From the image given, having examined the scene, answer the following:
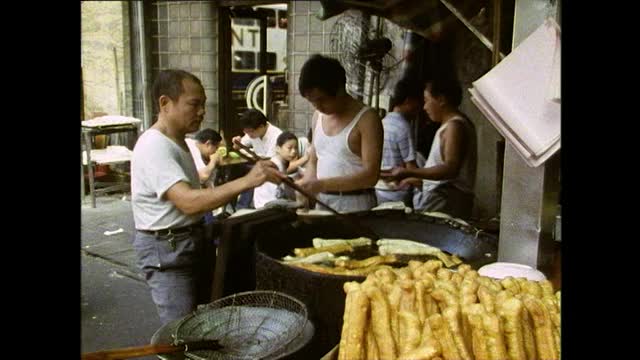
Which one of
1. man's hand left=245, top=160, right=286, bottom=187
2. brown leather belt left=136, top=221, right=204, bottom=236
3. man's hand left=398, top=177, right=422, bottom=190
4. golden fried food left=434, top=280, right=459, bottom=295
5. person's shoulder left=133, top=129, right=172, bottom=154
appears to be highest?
person's shoulder left=133, top=129, right=172, bottom=154

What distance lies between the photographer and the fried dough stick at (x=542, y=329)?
2178 mm

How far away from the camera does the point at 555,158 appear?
2.91m

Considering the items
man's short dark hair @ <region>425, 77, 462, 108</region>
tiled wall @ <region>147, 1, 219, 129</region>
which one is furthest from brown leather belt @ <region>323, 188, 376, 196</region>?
tiled wall @ <region>147, 1, 219, 129</region>

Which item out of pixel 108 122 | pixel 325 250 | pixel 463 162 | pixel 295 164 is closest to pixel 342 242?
pixel 325 250

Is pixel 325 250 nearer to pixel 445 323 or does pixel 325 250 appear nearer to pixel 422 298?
pixel 422 298

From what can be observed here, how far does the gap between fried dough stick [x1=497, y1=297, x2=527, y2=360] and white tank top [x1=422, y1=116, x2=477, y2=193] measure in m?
5.10

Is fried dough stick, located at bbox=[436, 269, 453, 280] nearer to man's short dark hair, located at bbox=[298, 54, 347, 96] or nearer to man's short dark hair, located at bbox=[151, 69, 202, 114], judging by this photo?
man's short dark hair, located at bbox=[151, 69, 202, 114]

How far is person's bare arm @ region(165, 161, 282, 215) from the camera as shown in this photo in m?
4.27

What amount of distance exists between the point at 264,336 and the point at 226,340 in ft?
0.71

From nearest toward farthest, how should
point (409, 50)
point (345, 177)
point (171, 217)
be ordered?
point (171, 217) → point (345, 177) → point (409, 50)

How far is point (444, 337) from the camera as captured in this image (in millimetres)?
2105
